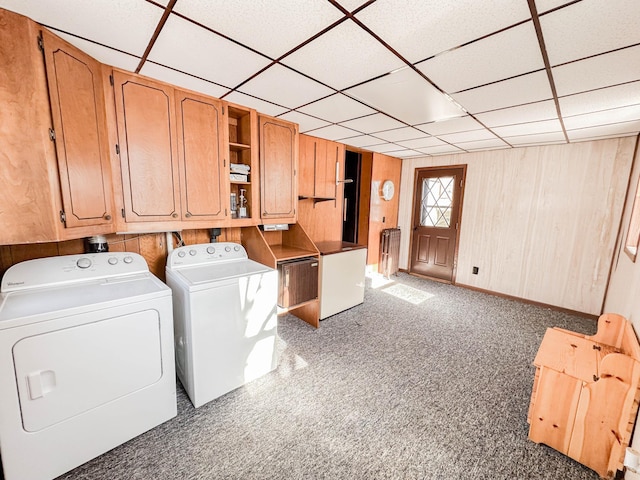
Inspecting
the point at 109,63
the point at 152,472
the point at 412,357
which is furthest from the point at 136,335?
the point at 412,357

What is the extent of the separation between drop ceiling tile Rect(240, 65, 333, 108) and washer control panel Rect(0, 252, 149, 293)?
1661 mm

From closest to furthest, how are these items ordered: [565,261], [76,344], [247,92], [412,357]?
1. [76,344]
2. [247,92]
3. [412,357]
4. [565,261]

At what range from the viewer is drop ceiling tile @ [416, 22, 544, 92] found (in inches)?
54.8

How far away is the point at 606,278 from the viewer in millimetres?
3434

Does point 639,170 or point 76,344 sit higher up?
point 639,170

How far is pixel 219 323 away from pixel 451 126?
3.11m

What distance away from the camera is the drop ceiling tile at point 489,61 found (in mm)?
1391

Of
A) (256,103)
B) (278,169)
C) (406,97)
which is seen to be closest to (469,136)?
(406,97)

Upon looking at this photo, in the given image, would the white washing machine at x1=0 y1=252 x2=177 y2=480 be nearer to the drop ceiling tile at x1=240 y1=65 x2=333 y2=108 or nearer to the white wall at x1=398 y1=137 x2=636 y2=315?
the drop ceiling tile at x1=240 y1=65 x2=333 y2=108

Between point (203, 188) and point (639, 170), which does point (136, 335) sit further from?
point (639, 170)

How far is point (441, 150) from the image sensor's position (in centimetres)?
433

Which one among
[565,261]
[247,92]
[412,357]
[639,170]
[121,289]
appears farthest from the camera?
[565,261]

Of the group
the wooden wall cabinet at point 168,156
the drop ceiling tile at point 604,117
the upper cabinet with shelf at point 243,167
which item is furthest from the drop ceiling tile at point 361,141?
the drop ceiling tile at point 604,117

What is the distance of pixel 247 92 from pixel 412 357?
2.88m
